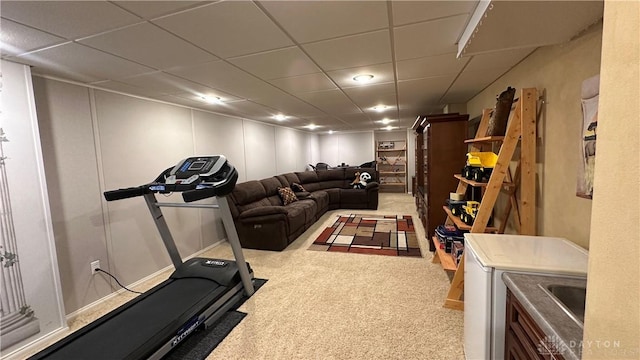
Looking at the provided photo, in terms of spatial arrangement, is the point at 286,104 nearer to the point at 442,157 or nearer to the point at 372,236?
the point at 442,157

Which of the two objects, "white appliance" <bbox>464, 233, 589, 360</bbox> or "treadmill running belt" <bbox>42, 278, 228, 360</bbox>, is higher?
"white appliance" <bbox>464, 233, 589, 360</bbox>

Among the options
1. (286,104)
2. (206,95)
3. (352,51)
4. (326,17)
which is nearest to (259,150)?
(286,104)

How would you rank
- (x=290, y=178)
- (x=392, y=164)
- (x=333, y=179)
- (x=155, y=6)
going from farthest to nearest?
(x=392, y=164) < (x=333, y=179) < (x=290, y=178) < (x=155, y=6)

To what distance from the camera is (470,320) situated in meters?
1.56

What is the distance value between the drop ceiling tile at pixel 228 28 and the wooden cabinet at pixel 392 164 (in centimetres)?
732

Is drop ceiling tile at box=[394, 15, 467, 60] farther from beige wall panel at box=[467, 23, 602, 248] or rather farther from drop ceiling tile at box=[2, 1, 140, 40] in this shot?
drop ceiling tile at box=[2, 1, 140, 40]

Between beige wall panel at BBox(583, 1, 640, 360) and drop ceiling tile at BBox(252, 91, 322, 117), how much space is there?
2.91 meters

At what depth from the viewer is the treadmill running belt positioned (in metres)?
1.60

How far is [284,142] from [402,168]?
429 centimetres

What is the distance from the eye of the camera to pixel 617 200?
0.49 meters

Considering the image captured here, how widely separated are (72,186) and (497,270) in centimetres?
342

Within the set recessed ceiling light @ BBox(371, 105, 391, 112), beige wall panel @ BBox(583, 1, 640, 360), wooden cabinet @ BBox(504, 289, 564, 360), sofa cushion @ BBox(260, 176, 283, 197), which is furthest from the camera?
sofa cushion @ BBox(260, 176, 283, 197)

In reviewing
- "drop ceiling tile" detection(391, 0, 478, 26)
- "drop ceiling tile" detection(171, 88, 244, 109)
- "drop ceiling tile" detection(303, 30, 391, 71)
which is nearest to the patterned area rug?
"drop ceiling tile" detection(171, 88, 244, 109)

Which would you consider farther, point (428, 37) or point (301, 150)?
point (301, 150)
